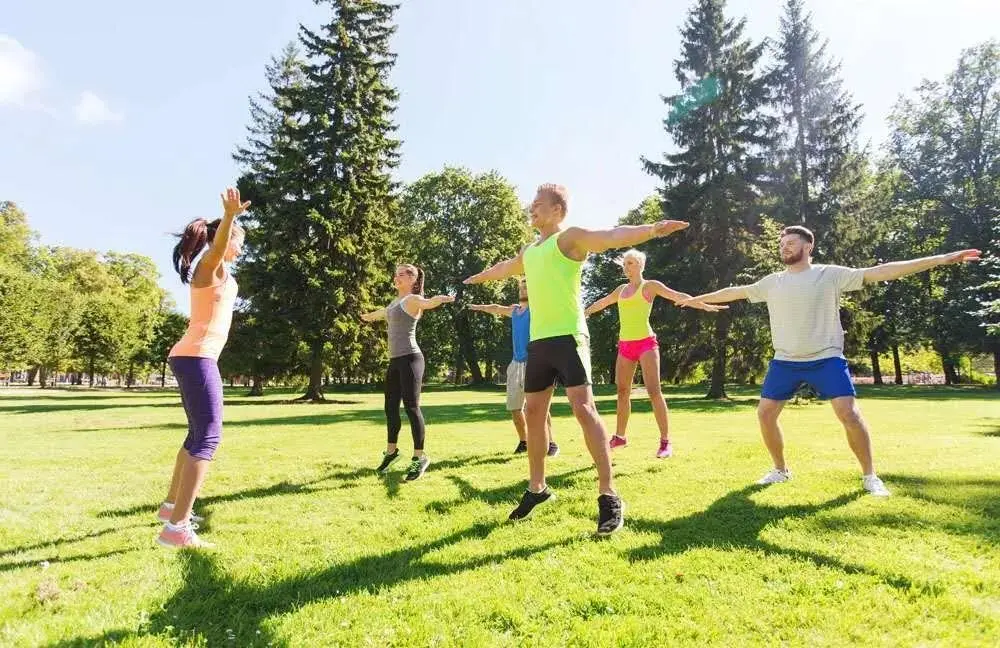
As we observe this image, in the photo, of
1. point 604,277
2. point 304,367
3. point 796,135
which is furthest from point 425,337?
point 796,135

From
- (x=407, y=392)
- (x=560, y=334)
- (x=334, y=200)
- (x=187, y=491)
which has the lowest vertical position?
(x=187, y=491)

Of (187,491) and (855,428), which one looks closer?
(187,491)

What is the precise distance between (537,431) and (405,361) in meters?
2.85

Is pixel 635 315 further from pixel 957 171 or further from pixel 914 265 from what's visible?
pixel 957 171

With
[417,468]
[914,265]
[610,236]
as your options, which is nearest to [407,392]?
[417,468]

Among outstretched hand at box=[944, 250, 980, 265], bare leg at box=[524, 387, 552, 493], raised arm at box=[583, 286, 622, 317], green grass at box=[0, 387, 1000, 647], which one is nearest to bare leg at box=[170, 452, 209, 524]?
green grass at box=[0, 387, 1000, 647]

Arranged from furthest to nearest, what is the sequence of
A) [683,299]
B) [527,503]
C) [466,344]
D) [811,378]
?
1. [466,344]
2. [683,299]
3. [811,378]
4. [527,503]

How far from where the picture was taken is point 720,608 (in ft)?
9.95

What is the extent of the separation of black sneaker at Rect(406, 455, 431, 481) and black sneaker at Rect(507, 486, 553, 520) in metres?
2.05

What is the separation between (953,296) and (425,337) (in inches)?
1557

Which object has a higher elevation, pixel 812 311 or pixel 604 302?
pixel 604 302

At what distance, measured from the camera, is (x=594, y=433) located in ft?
15.1

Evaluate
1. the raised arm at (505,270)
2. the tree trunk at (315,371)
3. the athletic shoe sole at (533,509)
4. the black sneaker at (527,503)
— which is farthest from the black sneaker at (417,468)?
the tree trunk at (315,371)

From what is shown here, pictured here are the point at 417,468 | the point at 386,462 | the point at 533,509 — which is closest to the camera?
the point at 533,509
